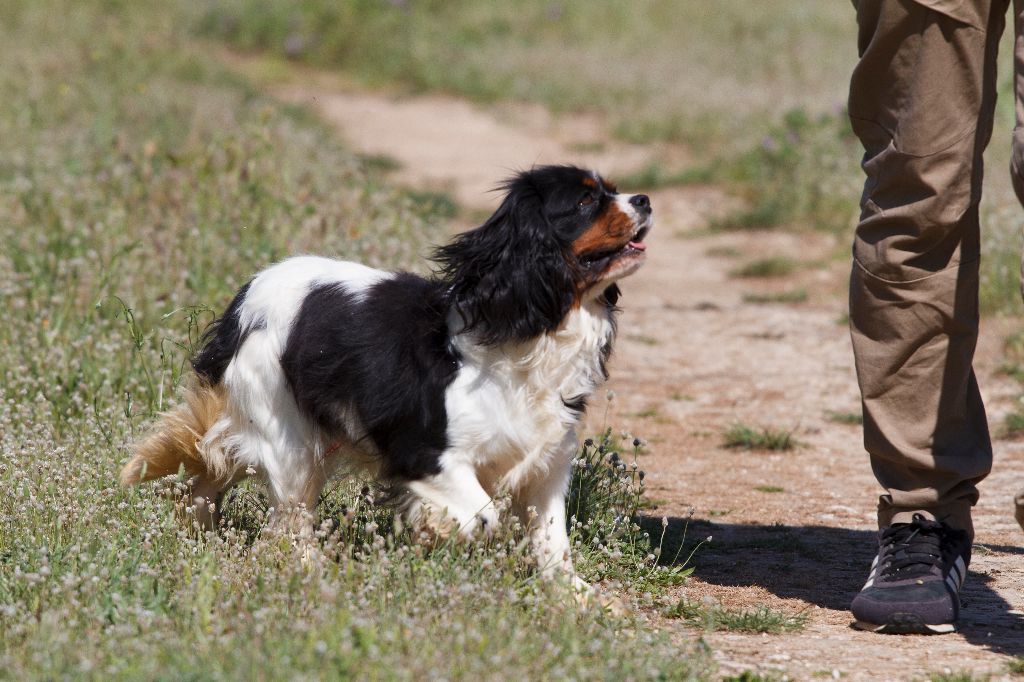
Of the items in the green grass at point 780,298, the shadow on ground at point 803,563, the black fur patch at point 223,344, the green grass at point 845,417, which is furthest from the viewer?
the green grass at point 780,298

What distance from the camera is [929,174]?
10.8 ft

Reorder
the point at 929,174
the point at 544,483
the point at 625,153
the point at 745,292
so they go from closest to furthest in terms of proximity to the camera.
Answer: the point at 929,174 → the point at 544,483 → the point at 745,292 → the point at 625,153

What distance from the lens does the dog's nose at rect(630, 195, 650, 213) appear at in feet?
11.2

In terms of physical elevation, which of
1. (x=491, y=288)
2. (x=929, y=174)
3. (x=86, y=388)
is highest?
(x=929, y=174)

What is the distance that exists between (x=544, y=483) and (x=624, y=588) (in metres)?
0.37

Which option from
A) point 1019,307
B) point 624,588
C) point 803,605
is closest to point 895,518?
point 803,605

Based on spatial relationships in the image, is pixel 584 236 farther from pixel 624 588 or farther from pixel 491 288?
pixel 624 588

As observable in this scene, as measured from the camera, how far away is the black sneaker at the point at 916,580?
3.28 meters

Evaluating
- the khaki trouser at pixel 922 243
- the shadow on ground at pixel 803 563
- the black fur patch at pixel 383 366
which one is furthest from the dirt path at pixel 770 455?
the black fur patch at pixel 383 366

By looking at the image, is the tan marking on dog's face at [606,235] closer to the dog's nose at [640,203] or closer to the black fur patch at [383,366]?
the dog's nose at [640,203]

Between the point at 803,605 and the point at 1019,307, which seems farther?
the point at 1019,307

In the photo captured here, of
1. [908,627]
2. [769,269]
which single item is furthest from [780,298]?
[908,627]

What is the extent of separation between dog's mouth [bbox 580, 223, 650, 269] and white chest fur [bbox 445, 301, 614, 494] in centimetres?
11

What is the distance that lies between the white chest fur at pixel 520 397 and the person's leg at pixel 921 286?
0.75 metres
